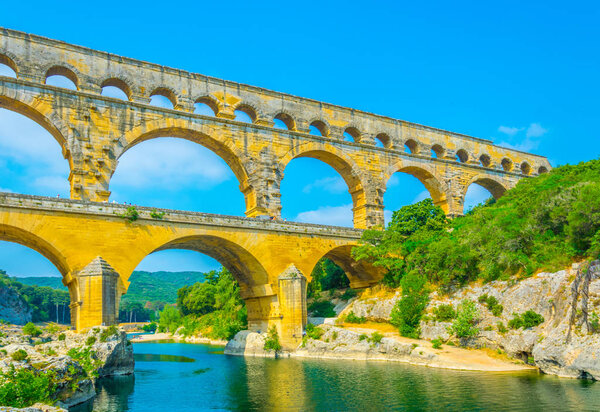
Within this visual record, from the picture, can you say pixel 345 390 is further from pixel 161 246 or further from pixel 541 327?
pixel 161 246

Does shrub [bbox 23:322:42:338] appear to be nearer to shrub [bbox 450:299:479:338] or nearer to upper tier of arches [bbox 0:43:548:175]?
upper tier of arches [bbox 0:43:548:175]

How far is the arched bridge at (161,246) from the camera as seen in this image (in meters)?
20.3

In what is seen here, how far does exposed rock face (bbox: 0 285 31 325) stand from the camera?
209 feet

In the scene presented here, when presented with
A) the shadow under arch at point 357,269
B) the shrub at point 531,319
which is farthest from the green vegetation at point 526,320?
the shadow under arch at point 357,269

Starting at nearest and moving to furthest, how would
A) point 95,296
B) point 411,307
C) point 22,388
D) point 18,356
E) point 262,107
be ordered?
point 22,388 → point 18,356 → point 95,296 → point 411,307 → point 262,107

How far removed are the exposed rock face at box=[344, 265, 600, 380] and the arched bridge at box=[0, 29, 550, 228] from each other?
1063cm

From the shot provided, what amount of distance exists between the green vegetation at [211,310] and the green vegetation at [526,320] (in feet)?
61.9

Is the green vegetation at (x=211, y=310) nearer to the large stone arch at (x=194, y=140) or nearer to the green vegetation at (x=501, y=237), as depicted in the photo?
the large stone arch at (x=194, y=140)

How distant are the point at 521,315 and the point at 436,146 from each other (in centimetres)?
2050

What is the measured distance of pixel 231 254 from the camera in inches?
1059

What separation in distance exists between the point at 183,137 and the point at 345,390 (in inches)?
727

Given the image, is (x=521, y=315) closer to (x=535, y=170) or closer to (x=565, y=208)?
(x=565, y=208)

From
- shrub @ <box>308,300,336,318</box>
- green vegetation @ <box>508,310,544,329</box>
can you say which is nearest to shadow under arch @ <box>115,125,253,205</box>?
shrub @ <box>308,300,336,318</box>

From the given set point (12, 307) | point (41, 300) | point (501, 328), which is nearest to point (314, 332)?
point (501, 328)
